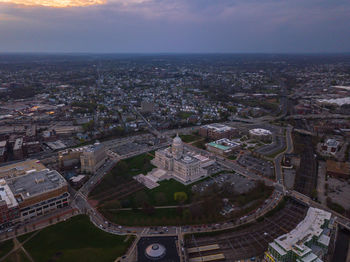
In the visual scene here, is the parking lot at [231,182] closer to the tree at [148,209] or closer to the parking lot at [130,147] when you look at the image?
the tree at [148,209]

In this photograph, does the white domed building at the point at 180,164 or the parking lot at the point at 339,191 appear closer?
the parking lot at the point at 339,191

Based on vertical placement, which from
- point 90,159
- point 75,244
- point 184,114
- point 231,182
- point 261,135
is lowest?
point 75,244

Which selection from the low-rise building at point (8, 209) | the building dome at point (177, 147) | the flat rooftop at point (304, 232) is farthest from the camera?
the building dome at point (177, 147)

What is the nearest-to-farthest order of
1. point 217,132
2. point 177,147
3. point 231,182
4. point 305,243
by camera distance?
point 305,243, point 231,182, point 177,147, point 217,132

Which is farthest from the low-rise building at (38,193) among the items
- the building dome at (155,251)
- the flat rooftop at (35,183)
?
the building dome at (155,251)

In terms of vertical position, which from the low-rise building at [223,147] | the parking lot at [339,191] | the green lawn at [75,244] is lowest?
the green lawn at [75,244]

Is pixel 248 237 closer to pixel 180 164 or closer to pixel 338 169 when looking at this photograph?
pixel 180 164

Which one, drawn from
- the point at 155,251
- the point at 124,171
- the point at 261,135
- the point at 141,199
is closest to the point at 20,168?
the point at 124,171

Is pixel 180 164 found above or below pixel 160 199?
above
